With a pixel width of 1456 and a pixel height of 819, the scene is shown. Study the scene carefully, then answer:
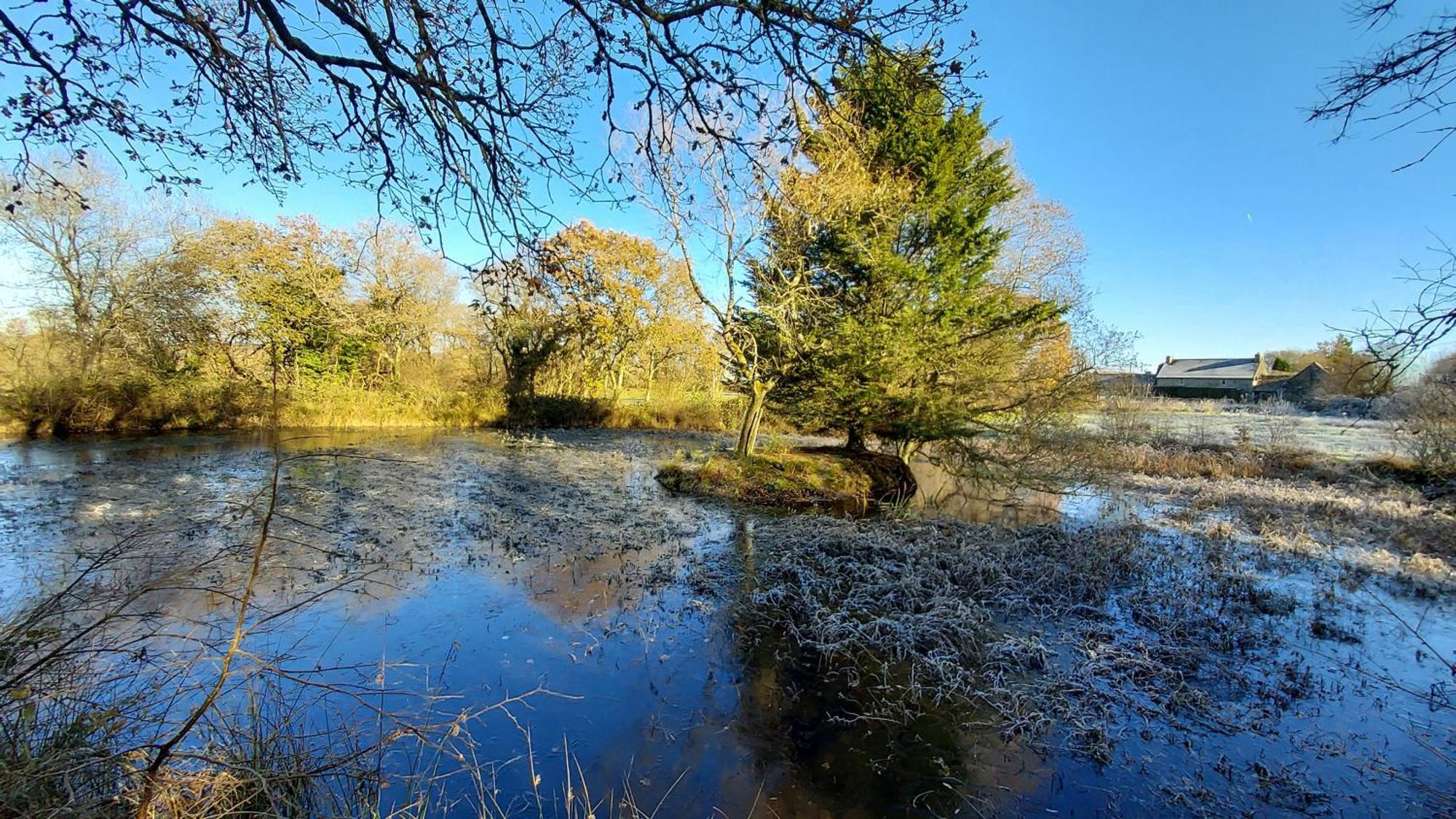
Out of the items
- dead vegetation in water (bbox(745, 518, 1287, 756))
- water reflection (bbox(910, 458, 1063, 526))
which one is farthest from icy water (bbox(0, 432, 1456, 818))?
water reflection (bbox(910, 458, 1063, 526))

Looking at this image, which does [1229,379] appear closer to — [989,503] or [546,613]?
[989,503]

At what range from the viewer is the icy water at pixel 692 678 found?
3721 mm

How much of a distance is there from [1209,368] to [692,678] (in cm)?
6071

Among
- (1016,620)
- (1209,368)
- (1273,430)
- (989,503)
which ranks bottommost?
(1016,620)

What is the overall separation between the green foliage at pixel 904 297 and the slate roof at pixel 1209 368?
45230 millimetres

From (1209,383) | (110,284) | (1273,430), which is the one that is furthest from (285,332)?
(1209,383)

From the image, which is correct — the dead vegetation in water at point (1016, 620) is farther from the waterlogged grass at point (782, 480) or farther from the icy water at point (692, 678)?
the waterlogged grass at point (782, 480)

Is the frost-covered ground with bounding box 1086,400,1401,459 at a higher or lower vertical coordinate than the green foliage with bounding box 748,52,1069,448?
lower

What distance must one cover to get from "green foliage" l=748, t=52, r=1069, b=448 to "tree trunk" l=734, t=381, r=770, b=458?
Answer: 88 cm

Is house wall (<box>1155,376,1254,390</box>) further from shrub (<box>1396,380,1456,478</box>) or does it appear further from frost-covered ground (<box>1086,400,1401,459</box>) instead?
shrub (<box>1396,380,1456,478</box>)

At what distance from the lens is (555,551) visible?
845 centimetres

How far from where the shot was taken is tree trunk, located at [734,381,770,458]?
14.3m

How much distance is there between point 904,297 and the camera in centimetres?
1360

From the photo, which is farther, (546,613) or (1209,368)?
(1209,368)
